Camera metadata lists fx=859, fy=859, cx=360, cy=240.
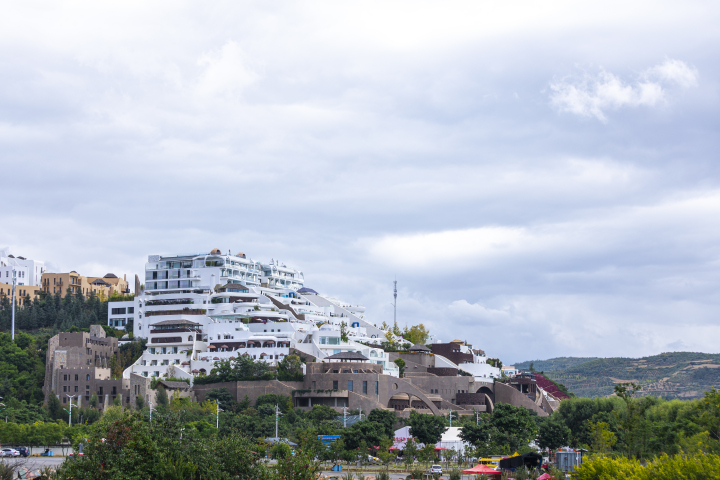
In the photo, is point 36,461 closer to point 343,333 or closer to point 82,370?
point 82,370

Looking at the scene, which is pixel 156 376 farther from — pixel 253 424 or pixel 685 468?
pixel 685 468

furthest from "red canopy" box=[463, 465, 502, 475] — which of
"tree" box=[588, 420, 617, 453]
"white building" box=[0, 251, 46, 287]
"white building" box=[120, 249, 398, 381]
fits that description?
"white building" box=[0, 251, 46, 287]

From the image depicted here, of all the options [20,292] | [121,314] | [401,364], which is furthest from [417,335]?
[20,292]

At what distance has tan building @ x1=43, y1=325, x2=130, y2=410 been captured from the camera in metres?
105

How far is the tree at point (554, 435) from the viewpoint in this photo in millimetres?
83125

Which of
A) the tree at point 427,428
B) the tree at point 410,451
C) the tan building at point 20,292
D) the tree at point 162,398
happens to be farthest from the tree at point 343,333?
the tan building at point 20,292

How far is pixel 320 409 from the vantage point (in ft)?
313

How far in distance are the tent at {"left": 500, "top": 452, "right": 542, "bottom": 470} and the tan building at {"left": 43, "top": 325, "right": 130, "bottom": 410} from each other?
54.5 m

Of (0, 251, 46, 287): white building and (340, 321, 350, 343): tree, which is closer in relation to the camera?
(340, 321, 350, 343): tree

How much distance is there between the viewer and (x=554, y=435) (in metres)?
83.1

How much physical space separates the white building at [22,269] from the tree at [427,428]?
95.6 m

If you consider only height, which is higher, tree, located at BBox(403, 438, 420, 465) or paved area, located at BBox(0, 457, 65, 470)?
tree, located at BBox(403, 438, 420, 465)

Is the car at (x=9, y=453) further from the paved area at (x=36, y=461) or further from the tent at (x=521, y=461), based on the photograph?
the tent at (x=521, y=461)

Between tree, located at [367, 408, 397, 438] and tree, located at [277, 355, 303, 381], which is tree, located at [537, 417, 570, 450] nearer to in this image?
tree, located at [367, 408, 397, 438]
